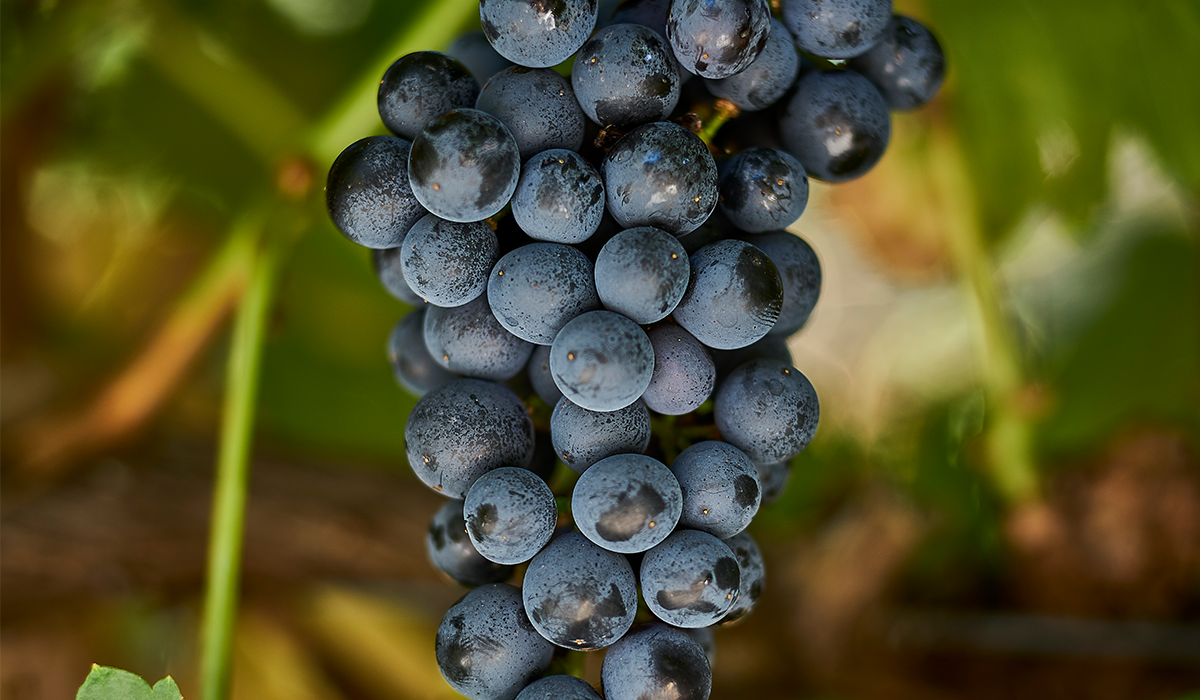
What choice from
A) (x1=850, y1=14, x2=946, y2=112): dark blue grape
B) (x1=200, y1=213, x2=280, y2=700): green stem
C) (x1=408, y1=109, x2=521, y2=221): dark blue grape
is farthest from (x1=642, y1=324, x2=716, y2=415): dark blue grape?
(x1=200, y1=213, x2=280, y2=700): green stem

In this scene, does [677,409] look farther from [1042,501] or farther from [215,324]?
[1042,501]

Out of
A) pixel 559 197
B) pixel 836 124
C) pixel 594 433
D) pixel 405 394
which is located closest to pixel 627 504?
pixel 594 433

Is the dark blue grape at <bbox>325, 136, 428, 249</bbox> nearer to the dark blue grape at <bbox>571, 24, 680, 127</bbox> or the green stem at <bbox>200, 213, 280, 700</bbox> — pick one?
the dark blue grape at <bbox>571, 24, 680, 127</bbox>

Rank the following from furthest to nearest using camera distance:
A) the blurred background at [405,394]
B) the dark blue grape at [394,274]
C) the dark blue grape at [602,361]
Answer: the blurred background at [405,394], the dark blue grape at [394,274], the dark blue grape at [602,361]

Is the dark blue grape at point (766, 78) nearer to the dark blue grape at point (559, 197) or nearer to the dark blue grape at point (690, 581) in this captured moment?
the dark blue grape at point (559, 197)

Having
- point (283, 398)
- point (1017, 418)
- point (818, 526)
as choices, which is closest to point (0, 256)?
point (283, 398)

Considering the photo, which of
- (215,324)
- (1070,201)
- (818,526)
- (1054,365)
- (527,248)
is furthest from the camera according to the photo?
(1054,365)

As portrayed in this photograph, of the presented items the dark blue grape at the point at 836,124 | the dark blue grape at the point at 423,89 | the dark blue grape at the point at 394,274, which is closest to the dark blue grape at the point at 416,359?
the dark blue grape at the point at 394,274

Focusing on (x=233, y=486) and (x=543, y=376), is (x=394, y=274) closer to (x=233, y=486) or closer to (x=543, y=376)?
(x=543, y=376)
